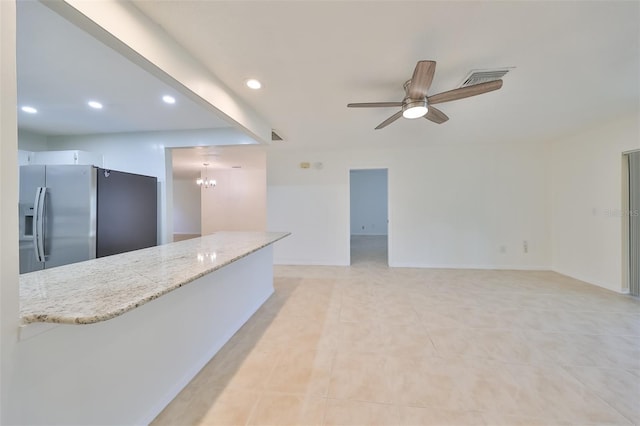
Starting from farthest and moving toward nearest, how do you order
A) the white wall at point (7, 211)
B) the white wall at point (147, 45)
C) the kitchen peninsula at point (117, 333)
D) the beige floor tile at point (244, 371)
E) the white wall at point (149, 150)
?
the white wall at point (149, 150) → the beige floor tile at point (244, 371) → the white wall at point (147, 45) → the kitchen peninsula at point (117, 333) → the white wall at point (7, 211)

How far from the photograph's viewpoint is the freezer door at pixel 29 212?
2.88m

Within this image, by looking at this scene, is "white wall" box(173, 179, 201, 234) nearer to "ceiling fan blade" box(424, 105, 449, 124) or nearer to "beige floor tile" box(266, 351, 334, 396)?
"beige floor tile" box(266, 351, 334, 396)

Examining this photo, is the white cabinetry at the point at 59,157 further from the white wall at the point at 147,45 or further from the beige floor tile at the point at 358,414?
the beige floor tile at the point at 358,414

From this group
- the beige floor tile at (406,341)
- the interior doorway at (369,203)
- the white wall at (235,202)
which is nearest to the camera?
the beige floor tile at (406,341)

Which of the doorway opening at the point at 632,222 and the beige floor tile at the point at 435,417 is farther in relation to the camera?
the doorway opening at the point at 632,222

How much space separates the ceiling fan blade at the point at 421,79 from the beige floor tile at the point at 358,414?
86.4 inches

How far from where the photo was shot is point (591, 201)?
148 inches

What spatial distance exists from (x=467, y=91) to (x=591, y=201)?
11.4 ft

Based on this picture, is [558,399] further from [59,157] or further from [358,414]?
[59,157]

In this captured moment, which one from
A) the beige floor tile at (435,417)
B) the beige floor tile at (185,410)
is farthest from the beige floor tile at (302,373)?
the beige floor tile at (435,417)

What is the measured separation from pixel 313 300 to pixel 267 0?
2.94m

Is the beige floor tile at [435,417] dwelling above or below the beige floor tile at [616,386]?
below

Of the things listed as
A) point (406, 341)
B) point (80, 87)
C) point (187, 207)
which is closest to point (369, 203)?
point (187, 207)

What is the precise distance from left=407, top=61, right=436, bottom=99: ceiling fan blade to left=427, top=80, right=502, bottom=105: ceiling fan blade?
0.15m
